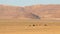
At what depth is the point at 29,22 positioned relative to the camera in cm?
82

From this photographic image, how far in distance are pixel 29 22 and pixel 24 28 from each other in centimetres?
5

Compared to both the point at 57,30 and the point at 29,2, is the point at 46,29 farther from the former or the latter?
the point at 29,2

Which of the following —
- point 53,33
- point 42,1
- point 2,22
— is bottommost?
point 53,33

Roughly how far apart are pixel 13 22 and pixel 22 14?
87 millimetres

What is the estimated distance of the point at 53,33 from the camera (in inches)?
32.9

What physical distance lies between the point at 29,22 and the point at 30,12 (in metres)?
0.09

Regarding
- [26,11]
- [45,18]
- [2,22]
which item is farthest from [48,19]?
[2,22]

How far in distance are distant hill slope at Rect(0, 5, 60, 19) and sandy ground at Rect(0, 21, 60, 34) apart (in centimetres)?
5

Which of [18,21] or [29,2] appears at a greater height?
[29,2]

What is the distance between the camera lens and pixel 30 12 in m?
0.88

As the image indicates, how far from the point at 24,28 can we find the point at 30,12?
0.40 ft

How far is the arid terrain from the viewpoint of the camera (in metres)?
0.82

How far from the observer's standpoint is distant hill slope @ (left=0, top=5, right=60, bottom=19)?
0.86 m

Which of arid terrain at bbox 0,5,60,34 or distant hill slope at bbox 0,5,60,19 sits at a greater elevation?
distant hill slope at bbox 0,5,60,19
